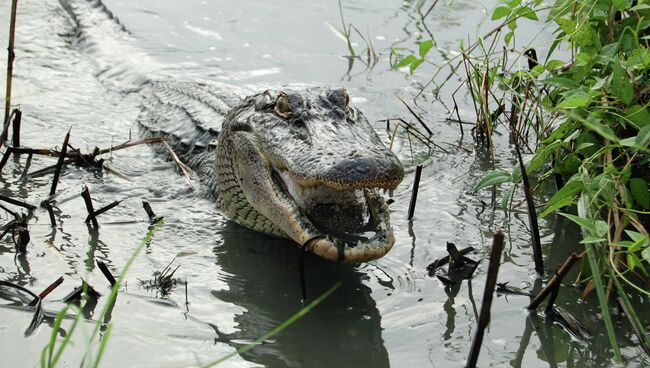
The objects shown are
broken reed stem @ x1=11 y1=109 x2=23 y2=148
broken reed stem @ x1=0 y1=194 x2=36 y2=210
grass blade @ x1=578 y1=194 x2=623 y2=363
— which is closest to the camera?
grass blade @ x1=578 y1=194 x2=623 y2=363

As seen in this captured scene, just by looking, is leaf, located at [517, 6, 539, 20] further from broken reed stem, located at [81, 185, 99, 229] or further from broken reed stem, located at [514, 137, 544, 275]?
broken reed stem, located at [81, 185, 99, 229]

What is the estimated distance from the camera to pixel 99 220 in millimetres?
4496

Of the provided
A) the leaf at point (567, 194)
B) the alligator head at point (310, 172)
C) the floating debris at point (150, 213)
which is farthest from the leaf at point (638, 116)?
the floating debris at point (150, 213)

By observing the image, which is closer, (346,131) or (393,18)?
(346,131)

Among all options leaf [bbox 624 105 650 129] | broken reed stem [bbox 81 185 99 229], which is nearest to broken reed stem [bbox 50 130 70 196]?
broken reed stem [bbox 81 185 99 229]

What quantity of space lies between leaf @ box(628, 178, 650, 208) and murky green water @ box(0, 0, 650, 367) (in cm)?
46

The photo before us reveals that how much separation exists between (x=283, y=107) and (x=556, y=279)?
1.87 meters

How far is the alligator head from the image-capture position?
344cm

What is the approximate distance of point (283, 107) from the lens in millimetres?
4438

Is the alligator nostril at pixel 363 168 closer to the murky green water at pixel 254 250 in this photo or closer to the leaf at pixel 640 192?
the murky green water at pixel 254 250

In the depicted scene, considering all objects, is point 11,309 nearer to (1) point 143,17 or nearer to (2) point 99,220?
(2) point 99,220

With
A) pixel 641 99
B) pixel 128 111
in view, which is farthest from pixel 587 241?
pixel 128 111

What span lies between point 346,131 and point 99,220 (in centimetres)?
150

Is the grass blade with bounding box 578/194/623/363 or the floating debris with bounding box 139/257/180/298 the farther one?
the floating debris with bounding box 139/257/180/298
